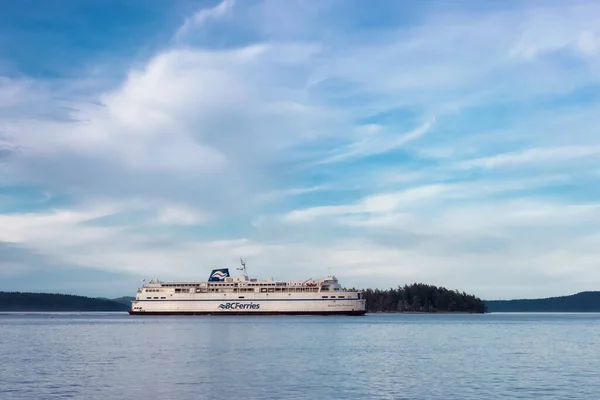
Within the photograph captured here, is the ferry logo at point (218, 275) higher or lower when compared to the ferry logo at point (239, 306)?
higher

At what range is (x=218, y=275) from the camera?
175625mm

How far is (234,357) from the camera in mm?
54781

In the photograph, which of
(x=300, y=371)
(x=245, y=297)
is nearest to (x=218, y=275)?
(x=245, y=297)

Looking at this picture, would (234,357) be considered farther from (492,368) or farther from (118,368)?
(492,368)

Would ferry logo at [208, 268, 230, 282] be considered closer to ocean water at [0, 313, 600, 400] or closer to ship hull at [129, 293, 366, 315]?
ship hull at [129, 293, 366, 315]

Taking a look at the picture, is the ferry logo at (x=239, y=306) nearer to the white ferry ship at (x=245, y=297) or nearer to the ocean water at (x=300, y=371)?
the white ferry ship at (x=245, y=297)

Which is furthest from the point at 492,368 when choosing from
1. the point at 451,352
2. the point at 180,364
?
the point at 180,364

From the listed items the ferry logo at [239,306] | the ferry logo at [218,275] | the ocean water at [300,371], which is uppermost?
the ferry logo at [218,275]

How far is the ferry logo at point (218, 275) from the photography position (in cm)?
17488

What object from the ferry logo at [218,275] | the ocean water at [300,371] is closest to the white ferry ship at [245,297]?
the ferry logo at [218,275]

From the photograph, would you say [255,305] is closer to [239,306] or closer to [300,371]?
[239,306]

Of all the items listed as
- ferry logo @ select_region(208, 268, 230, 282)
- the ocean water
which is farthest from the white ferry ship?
the ocean water

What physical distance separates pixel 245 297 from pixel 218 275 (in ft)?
34.1

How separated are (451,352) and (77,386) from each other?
33.8 metres
